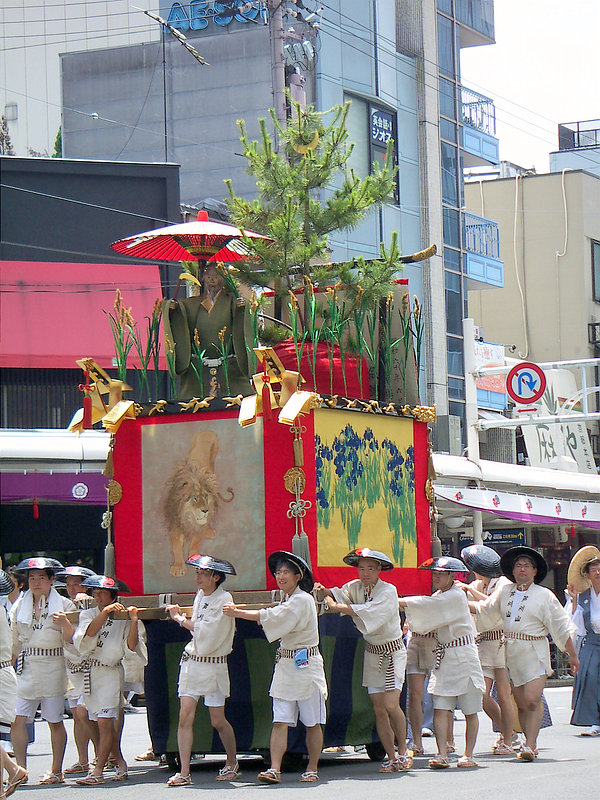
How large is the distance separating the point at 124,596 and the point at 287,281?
3.31 m

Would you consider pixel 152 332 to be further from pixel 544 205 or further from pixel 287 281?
pixel 544 205

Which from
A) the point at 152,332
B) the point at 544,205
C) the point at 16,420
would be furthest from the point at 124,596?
the point at 544,205

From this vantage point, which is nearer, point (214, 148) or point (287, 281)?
point (287, 281)

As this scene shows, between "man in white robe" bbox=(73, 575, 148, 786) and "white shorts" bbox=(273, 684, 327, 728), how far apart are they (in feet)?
4.46

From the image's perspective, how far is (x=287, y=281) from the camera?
1326cm

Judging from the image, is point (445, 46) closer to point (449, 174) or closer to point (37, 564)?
point (449, 174)

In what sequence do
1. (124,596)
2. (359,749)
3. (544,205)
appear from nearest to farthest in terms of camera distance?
(124,596) < (359,749) < (544,205)

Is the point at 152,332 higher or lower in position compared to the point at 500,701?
higher

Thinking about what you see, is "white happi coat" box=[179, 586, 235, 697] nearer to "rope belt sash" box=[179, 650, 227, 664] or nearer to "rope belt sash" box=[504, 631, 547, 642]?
"rope belt sash" box=[179, 650, 227, 664]

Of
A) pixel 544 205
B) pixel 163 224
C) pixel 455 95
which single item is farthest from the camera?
pixel 544 205

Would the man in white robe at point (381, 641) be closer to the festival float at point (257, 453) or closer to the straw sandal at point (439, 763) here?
the straw sandal at point (439, 763)

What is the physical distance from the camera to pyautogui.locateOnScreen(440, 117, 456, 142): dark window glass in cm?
3812

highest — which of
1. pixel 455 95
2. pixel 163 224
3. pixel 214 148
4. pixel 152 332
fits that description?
pixel 455 95

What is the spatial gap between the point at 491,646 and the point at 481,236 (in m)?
28.1
